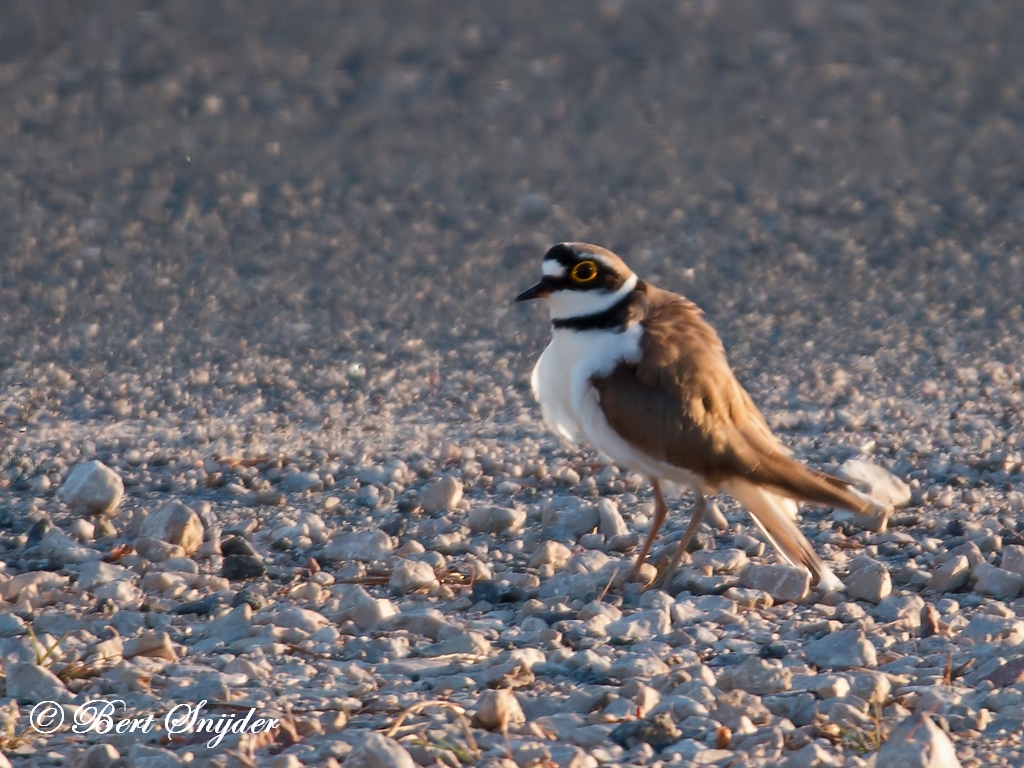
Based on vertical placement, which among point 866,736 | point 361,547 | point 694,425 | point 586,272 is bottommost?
point 361,547

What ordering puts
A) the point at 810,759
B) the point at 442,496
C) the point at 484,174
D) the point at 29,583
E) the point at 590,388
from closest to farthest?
1. the point at 810,759
2. the point at 29,583
3. the point at 590,388
4. the point at 442,496
5. the point at 484,174

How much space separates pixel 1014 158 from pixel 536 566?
722 cm

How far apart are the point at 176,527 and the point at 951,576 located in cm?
215

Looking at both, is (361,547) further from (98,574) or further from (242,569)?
(98,574)

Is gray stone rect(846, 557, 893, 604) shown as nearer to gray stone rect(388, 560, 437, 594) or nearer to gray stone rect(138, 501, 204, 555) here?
gray stone rect(388, 560, 437, 594)

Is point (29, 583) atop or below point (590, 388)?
below

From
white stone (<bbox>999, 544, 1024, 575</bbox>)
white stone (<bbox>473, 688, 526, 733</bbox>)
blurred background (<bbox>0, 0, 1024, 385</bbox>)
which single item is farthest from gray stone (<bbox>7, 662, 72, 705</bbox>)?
blurred background (<bbox>0, 0, 1024, 385</bbox>)

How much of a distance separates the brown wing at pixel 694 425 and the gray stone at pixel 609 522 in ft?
1.49

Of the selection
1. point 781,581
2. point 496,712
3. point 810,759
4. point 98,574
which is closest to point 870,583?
point 781,581

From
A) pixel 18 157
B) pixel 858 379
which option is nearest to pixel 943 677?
pixel 858 379

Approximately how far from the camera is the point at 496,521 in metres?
4.41

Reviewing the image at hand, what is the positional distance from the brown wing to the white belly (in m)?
0.04

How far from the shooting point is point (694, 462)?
402cm

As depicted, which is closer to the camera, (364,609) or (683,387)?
(364,609)
